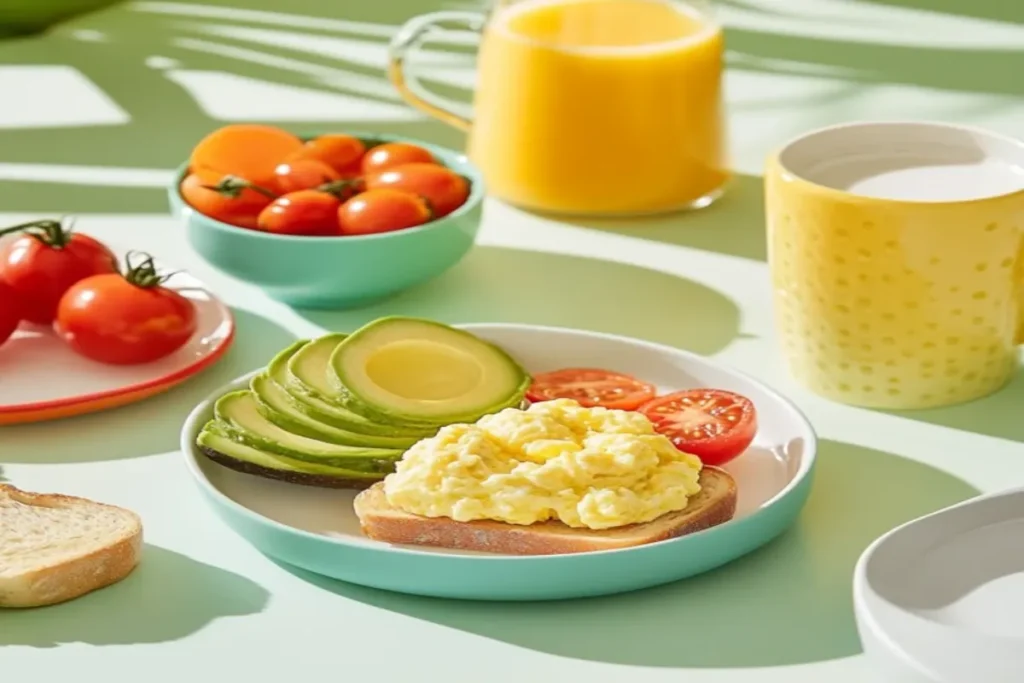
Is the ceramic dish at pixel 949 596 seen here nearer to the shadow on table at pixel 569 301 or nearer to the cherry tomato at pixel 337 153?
the shadow on table at pixel 569 301

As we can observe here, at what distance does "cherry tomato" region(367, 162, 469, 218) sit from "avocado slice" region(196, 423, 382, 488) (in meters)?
0.47

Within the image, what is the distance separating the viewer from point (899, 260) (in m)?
1.34

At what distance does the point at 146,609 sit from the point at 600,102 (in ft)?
2.72

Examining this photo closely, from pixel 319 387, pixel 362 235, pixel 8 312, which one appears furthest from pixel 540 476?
pixel 8 312

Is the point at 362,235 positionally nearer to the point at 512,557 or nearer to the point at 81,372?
the point at 81,372

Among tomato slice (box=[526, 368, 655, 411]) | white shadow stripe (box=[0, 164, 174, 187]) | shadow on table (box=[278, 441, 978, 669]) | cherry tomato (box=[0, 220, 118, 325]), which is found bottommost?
shadow on table (box=[278, 441, 978, 669])

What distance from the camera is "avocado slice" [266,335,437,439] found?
125cm

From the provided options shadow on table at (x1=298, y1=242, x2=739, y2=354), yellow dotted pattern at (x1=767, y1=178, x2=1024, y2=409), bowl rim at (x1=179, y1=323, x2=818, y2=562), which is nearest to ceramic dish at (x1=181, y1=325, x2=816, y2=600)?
bowl rim at (x1=179, y1=323, x2=818, y2=562)

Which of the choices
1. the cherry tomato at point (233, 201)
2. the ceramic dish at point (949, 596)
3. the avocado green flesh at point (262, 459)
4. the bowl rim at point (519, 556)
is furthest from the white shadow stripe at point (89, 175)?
the ceramic dish at point (949, 596)

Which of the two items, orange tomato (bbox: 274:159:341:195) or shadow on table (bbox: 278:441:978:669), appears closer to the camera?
shadow on table (bbox: 278:441:978:669)

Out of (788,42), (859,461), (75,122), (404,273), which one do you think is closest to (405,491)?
(859,461)

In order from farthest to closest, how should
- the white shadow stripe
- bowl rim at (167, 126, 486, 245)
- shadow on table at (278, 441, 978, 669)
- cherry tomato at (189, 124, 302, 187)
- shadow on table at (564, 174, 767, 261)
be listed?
1. the white shadow stripe
2. shadow on table at (564, 174, 767, 261)
3. cherry tomato at (189, 124, 302, 187)
4. bowl rim at (167, 126, 486, 245)
5. shadow on table at (278, 441, 978, 669)

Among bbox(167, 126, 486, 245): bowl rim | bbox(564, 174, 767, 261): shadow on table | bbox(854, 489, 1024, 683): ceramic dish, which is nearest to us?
bbox(854, 489, 1024, 683): ceramic dish

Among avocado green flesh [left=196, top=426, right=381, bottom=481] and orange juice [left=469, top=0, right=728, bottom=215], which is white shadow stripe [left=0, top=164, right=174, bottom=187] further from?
avocado green flesh [left=196, top=426, right=381, bottom=481]
